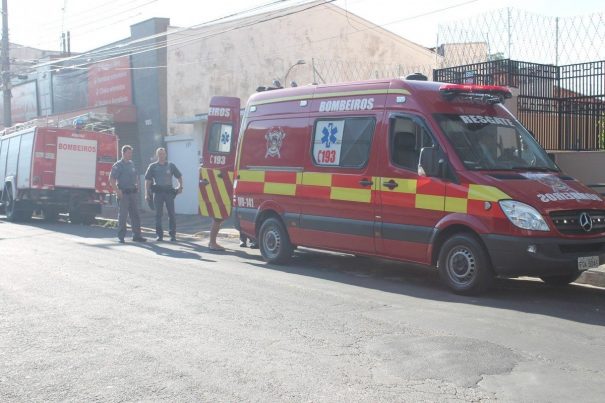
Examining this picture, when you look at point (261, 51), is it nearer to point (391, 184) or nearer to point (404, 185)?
point (391, 184)

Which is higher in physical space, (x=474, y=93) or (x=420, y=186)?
(x=474, y=93)

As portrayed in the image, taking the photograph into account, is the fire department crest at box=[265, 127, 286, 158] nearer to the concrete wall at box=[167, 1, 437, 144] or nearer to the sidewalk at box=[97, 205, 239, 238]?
the sidewalk at box=[97, 205, 239, 238]

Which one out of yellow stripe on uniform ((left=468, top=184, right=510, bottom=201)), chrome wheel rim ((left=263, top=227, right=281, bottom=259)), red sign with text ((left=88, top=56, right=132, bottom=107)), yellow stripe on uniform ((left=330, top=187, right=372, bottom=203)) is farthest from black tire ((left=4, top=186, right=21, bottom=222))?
yellow stripe on uniform ((left=468, top=184, right=510, bottom=201))

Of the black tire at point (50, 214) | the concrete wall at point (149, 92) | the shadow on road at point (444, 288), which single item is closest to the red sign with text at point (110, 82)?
the concrete wall at point (149, 92)

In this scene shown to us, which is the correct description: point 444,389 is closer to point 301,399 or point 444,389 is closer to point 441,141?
point 301,399

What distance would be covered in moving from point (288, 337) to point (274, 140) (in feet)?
16.3

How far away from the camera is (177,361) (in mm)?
5227

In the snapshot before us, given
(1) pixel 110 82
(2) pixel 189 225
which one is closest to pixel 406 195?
(2) pixel 189 225

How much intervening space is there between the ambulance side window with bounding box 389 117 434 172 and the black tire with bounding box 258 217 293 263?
244 cm

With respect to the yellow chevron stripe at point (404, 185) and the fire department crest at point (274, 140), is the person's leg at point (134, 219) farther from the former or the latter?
the yellow chevron stripe at point (404, 185)

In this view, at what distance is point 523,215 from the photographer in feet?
23.7

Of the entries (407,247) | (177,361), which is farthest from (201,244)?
(177,361)

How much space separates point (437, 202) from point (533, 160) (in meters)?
1.44

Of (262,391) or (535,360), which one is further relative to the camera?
(535,360)
